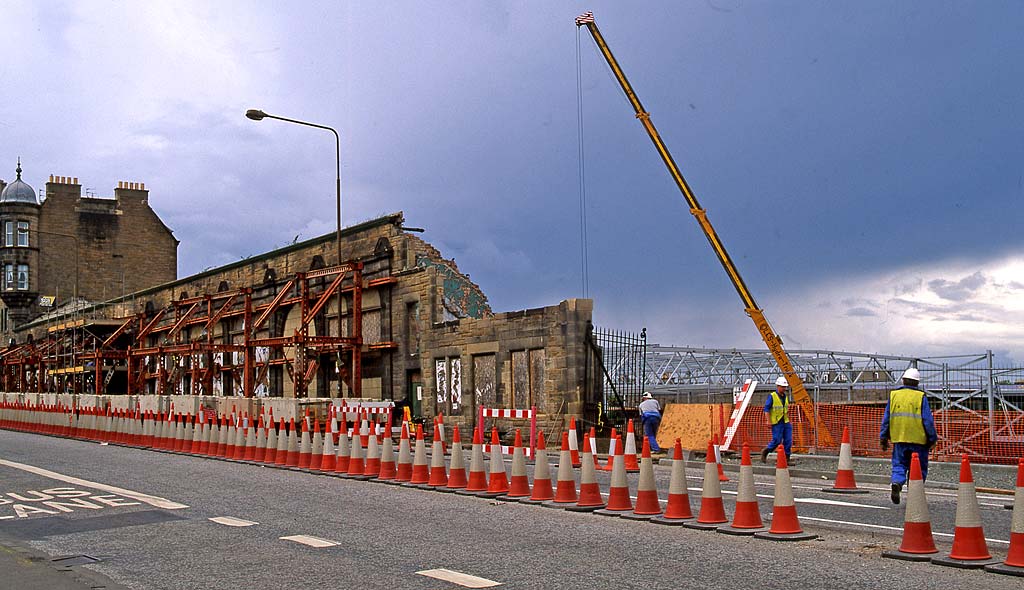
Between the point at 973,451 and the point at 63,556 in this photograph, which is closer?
the point at 63,556

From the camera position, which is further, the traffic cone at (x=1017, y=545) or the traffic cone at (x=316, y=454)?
the traffic cone at (x=316, y=454)

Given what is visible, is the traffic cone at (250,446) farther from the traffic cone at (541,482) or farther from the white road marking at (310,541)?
the white road marking at (310,541)

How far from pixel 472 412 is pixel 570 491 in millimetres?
16127

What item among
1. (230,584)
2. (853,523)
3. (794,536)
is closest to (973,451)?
(853,523)

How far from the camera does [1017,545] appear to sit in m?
7.49

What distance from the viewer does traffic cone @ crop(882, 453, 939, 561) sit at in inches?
315

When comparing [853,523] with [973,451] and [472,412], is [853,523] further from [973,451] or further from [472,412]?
[472,412]

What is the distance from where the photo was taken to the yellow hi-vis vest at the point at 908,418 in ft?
37.2

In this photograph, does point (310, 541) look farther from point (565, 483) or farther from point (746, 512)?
point (746, 512)

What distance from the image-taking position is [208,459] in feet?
A: 66.3

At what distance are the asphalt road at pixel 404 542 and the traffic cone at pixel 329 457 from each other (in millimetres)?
1977

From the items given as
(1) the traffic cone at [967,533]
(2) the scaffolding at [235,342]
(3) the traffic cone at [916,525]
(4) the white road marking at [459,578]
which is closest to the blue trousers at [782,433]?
(3) the traffic cone at [916,525]

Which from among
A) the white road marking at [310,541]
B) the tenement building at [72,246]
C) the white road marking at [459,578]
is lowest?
the white road marking at [459,578]

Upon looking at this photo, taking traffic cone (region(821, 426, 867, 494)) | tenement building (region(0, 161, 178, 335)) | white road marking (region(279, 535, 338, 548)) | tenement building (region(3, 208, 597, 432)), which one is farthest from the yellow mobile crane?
tenement building (region(0, 161, 178, 335))
